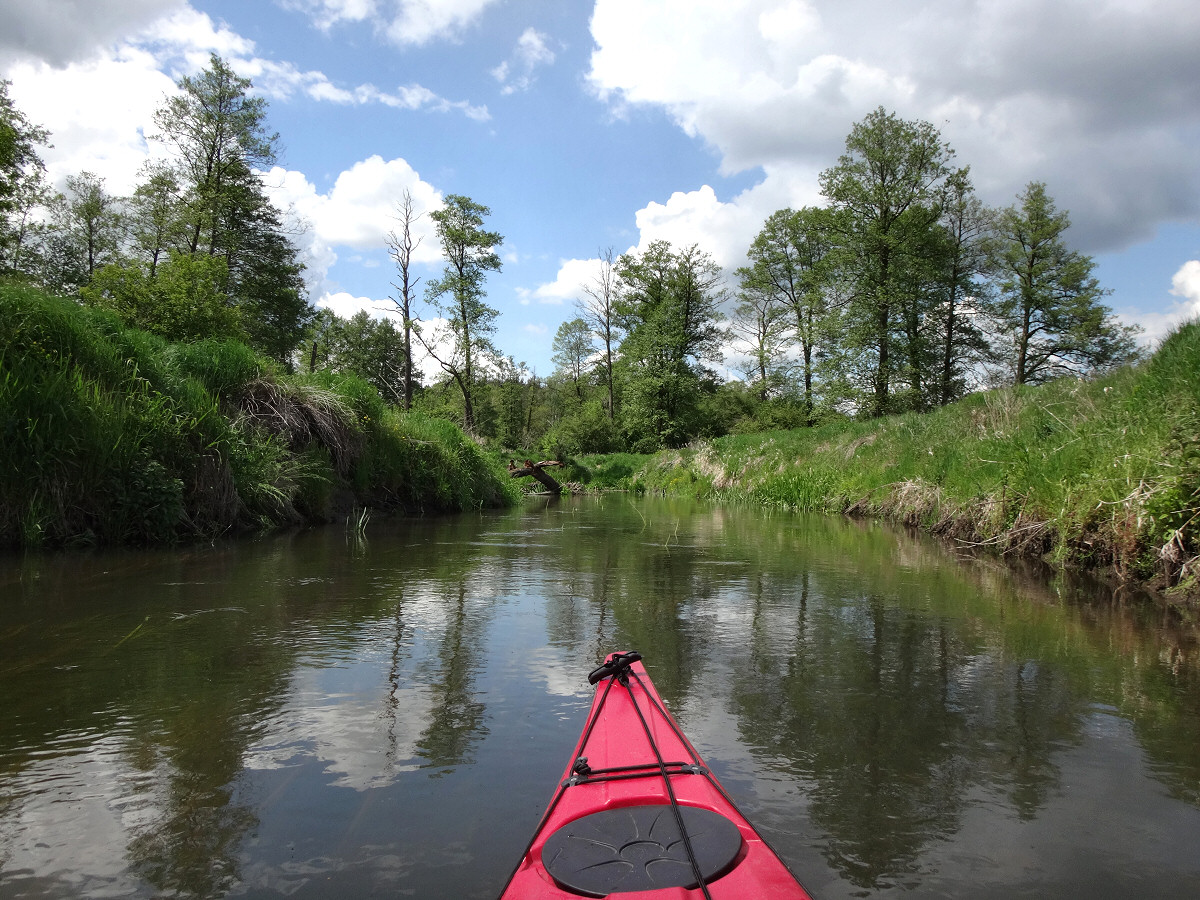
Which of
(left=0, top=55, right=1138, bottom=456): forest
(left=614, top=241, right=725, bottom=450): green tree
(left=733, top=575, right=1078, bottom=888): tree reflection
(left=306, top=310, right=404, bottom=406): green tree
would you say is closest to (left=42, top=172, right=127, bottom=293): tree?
(left=0, top=55, right=1138, bottom=456): forest

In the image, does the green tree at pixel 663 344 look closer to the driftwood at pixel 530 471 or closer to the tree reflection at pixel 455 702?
the driftwood at pixel 530 471

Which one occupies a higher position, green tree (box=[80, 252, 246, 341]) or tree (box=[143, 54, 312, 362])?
tree (box=[143, 54, 312, 362])

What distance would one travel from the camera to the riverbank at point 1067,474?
5.03 m

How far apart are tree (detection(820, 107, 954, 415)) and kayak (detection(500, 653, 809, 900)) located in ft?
90.5

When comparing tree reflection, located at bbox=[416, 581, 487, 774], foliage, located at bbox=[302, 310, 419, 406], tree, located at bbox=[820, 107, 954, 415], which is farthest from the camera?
foliage, located at bbox=[302, 310, 419, 406]

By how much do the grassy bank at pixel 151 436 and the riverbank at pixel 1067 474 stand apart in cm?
868

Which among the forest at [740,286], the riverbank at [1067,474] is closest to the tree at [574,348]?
the forest at [740,286]

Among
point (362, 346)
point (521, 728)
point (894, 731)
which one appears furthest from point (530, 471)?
point (362, 346)

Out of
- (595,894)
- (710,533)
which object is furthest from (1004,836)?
(710,533)

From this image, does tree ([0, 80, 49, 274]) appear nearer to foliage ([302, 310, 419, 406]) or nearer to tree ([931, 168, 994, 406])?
foliage ([302, 310, 419, 406])

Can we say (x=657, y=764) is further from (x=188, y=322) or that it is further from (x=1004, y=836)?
(x=188, y=322)

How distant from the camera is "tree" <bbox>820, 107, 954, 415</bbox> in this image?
27422mm

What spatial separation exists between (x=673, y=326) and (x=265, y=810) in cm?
3558

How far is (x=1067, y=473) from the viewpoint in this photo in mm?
6340
